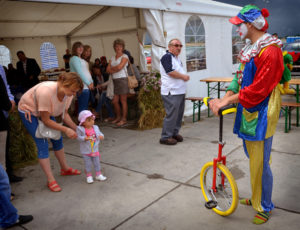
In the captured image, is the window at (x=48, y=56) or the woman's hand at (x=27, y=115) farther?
the window at (x=48, y=56)

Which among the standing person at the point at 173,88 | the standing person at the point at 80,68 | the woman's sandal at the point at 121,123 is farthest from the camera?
the woman's sandal at the point at 121,123

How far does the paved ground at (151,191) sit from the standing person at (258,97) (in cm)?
41

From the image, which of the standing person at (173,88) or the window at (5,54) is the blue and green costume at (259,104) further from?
the window at (5,54)

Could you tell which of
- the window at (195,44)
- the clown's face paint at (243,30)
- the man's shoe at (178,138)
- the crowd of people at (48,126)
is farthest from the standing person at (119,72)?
the clown's face paint at (243,30)

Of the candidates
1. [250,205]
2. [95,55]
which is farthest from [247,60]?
[95,55]

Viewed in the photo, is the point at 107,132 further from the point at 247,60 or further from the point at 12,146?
the point at 247,60

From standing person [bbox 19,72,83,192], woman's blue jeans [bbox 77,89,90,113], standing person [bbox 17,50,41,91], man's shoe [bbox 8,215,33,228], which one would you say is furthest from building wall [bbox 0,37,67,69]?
man's shoe [bbox 8,215,33,228]

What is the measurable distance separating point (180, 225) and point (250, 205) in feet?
2.66

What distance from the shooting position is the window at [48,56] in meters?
11.9

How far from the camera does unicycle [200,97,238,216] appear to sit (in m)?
2.82

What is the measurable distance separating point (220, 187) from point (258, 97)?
3.42ft

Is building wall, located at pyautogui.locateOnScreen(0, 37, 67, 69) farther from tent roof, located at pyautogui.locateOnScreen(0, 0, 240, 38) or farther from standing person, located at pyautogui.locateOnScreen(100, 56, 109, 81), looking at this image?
standing person, located at pyautogui.locateOnScreen(100, 56, 109, 81)

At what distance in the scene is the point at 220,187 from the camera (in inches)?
120

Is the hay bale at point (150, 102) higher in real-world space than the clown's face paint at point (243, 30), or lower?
lower
